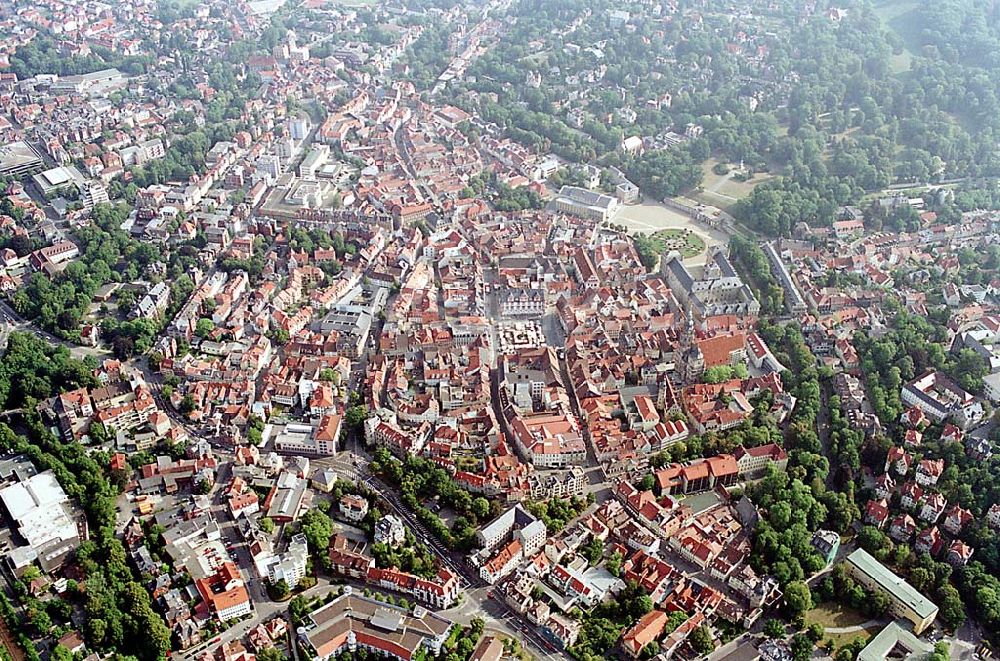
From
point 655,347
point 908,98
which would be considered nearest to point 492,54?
point 908,98

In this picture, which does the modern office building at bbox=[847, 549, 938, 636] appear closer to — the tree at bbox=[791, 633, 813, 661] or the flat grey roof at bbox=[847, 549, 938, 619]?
the flat grey roof at bbox=[847, 549, 938, 619]

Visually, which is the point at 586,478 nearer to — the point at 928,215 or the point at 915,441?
the point at 915,441

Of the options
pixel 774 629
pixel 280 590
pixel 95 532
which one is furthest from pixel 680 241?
pixel 95 532

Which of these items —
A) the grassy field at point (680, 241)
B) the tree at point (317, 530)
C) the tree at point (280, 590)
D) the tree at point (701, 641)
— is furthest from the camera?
the grassy field at point (680, 241)

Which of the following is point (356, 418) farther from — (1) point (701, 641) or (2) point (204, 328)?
(1) point (701, 641)

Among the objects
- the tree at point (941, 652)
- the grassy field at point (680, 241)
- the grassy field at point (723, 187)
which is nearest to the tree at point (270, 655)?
the tree at point (941, 652)

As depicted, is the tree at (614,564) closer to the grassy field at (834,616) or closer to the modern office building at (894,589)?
the grassy field at (834,616)

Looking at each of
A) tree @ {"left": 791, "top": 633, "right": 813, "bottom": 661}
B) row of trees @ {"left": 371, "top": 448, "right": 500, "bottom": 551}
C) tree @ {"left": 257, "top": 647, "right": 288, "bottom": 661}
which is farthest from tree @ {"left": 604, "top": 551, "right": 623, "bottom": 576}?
tree @ {"left": 257, "top": 647, "right": 288, "bottom": 661}
